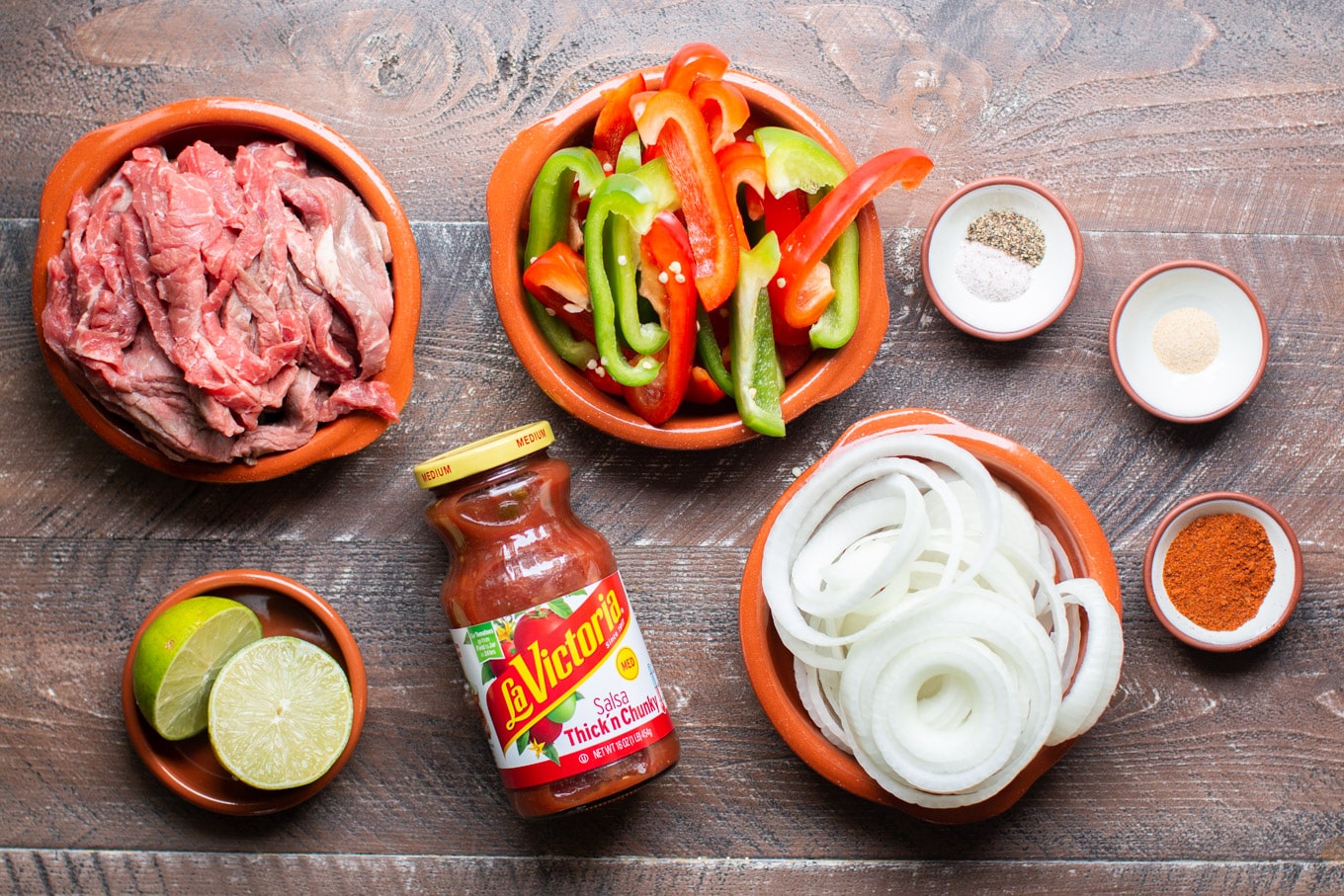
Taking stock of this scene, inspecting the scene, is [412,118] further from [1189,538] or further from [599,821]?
[1189,538]

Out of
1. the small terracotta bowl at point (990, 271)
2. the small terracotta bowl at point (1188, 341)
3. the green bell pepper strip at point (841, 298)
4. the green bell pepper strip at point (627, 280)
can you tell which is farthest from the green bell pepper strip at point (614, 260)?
the small terracotta bowl at point (1188, 341)

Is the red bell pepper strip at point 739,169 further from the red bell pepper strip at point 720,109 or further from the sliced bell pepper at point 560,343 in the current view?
the sliced bell pepper at point 560,343

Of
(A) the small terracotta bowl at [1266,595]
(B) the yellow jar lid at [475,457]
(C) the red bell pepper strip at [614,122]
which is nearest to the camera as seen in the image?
(B) the yellow jar lid at [475,457]

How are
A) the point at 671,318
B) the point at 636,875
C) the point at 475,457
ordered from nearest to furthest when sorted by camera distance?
the point at 475,457 → the point at 671,318 → the point at 636,875

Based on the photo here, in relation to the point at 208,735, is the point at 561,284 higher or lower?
higher

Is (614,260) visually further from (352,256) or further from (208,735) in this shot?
(208,735)

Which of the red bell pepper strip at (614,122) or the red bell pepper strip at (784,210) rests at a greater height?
the red bell pepper strip at (614,122)

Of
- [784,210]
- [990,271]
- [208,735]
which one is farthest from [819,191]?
[208,735]
